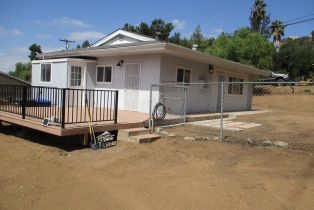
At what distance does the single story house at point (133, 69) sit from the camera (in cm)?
1273

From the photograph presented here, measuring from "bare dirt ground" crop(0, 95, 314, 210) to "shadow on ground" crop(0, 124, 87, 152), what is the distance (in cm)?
13

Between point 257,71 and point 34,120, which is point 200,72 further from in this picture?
point 34,120

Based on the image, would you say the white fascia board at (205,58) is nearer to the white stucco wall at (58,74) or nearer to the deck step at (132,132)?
the deck step at (132,132)

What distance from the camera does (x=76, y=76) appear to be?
14.9m

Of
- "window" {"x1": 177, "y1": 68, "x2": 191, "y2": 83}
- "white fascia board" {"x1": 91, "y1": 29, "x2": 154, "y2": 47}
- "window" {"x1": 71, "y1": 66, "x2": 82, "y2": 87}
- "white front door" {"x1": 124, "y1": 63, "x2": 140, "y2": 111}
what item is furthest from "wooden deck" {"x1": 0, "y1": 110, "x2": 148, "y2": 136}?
"white fascia board" {"x1": 91, "y1": 29, "x2": 154, "y2": 47}

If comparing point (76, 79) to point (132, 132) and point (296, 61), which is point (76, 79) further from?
point (296, 61)

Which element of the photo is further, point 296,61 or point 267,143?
point 296,61

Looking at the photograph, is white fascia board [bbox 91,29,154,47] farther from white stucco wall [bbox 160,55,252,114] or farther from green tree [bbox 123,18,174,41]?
green tree [bbox 123,18,174,41]

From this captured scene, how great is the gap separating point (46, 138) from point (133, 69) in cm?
526

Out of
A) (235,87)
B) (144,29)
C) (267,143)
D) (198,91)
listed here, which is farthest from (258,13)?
(267,143)

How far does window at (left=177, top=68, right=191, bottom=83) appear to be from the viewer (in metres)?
13.9

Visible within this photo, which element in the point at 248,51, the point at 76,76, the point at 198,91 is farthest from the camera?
the point at 248,51

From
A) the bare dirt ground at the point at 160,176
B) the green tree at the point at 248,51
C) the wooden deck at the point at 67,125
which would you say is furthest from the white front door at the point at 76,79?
the green tree at the point at 248,51

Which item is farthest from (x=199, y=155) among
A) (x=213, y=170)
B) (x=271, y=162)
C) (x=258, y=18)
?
(x=258, y=18)
